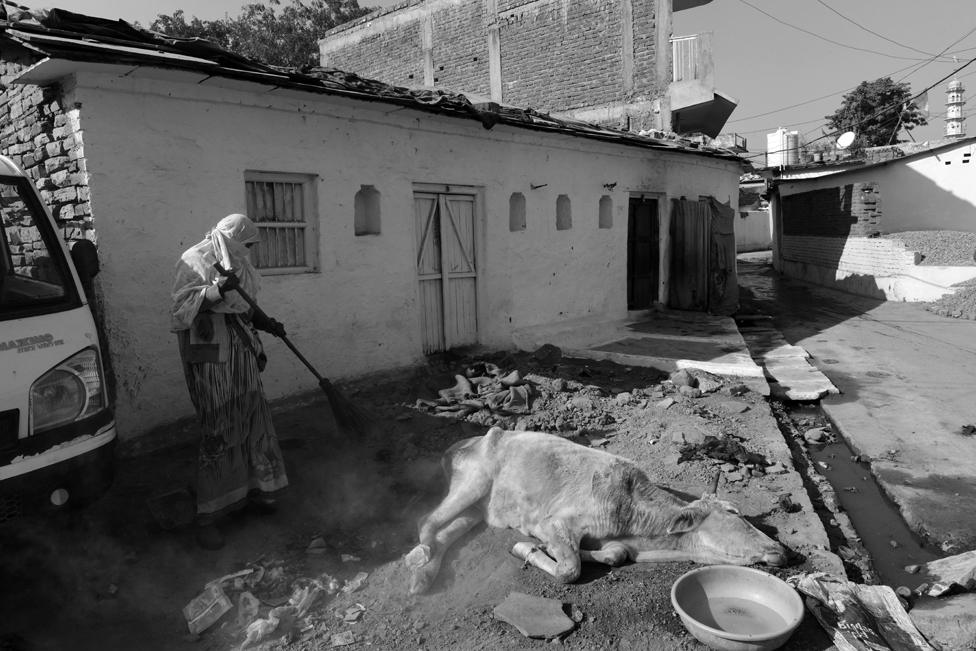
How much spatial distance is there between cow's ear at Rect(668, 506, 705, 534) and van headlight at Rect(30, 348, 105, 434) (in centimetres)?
321

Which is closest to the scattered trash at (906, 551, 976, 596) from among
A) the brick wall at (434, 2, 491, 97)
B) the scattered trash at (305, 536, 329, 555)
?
the scattered trash at (305, 536, 329, 555)

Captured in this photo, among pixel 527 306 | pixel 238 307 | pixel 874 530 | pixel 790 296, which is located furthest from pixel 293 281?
pixel 790 296

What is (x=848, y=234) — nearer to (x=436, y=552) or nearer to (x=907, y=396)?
(x=907, y=396)

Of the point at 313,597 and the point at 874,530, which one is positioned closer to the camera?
the point at 313,597

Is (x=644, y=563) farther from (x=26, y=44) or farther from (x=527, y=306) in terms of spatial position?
(x=527, y=306)

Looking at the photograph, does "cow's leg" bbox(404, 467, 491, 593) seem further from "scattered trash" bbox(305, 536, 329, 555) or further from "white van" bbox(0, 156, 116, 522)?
"white van" bbox(0, 156, 116, 522)

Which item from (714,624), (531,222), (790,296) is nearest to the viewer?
(714,624)

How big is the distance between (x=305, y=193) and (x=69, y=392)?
11.3 ft

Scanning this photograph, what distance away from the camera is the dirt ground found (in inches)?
124

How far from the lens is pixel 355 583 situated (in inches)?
140

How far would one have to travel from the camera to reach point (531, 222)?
29.8 ft

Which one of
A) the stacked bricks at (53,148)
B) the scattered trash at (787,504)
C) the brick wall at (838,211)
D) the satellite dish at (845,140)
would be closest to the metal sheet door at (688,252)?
the brick wall at (838,211)

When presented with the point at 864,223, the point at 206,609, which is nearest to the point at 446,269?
the point at 206,609

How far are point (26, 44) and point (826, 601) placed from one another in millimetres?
5554
